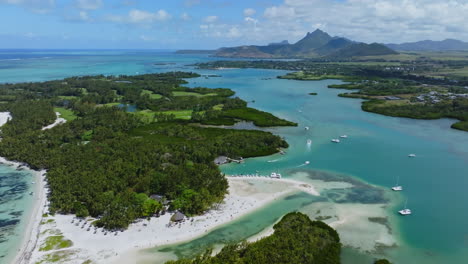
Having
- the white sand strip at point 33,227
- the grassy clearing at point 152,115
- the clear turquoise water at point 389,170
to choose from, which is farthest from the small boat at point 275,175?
the grassy clearing at point 152,115

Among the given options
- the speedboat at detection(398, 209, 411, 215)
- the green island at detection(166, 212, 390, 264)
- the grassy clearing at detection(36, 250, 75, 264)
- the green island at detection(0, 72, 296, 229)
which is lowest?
the grassy clearing at detection(36, 250, 75, 264)

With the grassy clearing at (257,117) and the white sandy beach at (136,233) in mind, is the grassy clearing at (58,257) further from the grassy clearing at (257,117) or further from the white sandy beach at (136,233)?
the grassy clearing at (257,117)

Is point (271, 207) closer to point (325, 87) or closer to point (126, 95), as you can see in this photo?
point (126, 95)

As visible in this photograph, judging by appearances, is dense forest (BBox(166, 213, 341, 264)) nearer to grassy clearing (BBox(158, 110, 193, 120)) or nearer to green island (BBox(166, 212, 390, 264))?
green island (BBox(166, 212, 390, 264))

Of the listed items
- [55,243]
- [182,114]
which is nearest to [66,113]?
[182,114]

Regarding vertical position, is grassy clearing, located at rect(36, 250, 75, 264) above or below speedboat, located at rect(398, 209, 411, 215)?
below

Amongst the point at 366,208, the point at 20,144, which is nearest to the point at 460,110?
the point at 366,208

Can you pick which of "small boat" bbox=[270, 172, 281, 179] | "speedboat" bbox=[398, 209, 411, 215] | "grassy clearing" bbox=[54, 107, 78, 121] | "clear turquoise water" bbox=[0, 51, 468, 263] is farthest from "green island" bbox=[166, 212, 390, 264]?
"grassy clearing" bbox=[54, 107, 78, 121]
